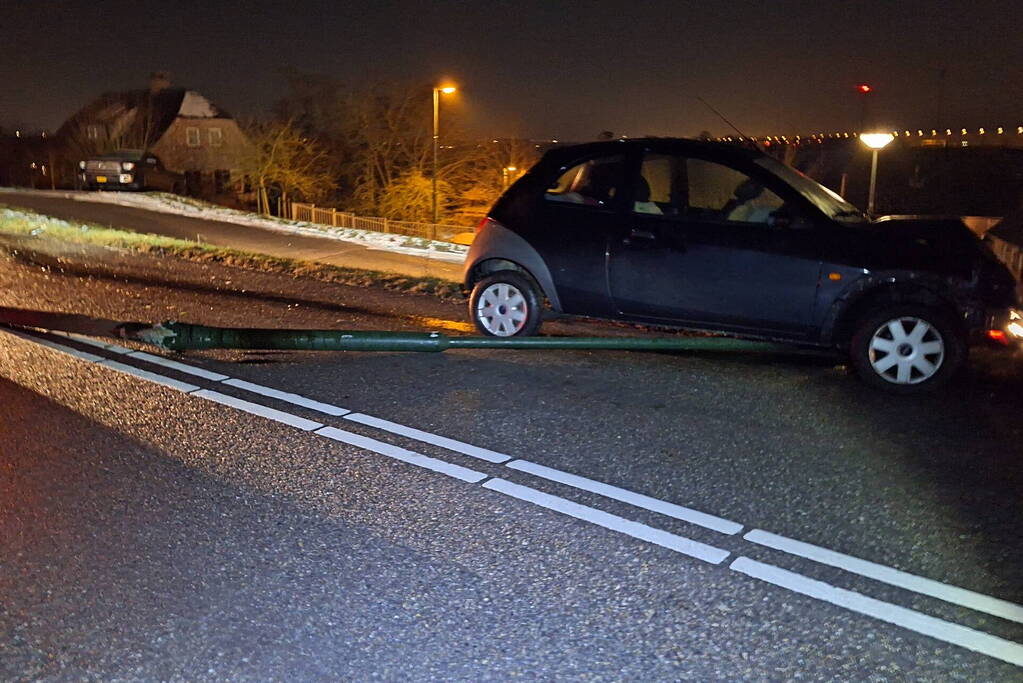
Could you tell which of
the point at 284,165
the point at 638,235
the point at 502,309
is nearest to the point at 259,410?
the point at 502,309

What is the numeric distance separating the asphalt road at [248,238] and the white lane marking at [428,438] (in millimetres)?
6816

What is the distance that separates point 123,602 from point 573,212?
16.7 ft

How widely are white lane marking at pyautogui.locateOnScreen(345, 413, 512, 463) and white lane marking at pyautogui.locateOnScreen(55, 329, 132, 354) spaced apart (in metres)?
2.90

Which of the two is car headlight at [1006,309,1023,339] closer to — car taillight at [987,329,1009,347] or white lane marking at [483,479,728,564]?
car taillight at [987,329,1009,347]

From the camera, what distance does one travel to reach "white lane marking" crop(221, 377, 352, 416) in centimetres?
604

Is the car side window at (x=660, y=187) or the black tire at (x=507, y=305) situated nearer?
the car side window at (x=660, y=187)

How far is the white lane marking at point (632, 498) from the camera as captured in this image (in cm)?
427

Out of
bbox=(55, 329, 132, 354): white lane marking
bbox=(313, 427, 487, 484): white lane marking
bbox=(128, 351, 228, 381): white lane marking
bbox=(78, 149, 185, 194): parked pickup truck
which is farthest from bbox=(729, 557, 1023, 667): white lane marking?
bbox=(78, 149, 185, 194): parked pickup truck

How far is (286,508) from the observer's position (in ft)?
14.5

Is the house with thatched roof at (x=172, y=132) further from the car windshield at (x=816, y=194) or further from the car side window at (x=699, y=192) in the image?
the car windshield at (x=816, y=194)

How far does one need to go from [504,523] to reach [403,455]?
111 cm

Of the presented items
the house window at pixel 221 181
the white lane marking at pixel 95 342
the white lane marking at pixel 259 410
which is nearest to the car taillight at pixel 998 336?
the white lane marking at pixel 259 410

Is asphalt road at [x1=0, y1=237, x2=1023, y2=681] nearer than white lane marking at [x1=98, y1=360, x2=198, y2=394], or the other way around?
asphalt road at [x1=0, y1=237, x2=1023, y2=681]

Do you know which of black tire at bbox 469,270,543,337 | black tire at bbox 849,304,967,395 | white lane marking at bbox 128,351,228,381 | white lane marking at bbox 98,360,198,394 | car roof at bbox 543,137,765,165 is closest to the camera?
black tire at bbox 849,304,967,395
